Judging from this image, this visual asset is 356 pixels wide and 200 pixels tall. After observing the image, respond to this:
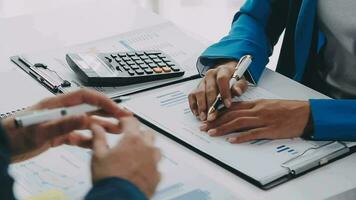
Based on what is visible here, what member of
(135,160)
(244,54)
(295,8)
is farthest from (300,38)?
(135,160)

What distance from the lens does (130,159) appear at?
2.76ft

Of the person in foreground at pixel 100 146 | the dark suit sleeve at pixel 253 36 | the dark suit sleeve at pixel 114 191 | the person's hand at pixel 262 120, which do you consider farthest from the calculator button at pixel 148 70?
the dark suit sleeve at pixel 114 191

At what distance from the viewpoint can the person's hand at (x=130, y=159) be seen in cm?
82

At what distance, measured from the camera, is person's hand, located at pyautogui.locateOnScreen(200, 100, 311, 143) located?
1.10 metres

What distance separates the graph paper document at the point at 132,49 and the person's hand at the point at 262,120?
0.65ft

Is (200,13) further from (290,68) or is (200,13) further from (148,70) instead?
(148,70)

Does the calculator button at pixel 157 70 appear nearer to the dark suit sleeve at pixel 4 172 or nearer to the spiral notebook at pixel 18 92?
the spiral notebook at pixel 18 92

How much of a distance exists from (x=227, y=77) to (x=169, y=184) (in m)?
0.31

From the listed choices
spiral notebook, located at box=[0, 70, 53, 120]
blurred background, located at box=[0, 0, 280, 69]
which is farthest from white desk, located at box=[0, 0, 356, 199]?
blurred background, located at box=[0, 0, 280, 69]

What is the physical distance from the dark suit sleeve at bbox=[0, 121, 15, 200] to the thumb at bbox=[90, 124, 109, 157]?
0.11 metres

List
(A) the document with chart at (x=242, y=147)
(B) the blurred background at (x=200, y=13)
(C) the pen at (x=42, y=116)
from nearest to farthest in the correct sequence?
1. (C) the pen at (x=42, y=116)
2. (A) the document with chart at (x=242, y=147)
3. (B) the blurred background at (x=200, y=13)

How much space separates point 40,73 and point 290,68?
63 cm

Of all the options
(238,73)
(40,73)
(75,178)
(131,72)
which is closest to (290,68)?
(238,73)

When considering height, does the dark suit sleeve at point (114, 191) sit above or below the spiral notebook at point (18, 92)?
above
